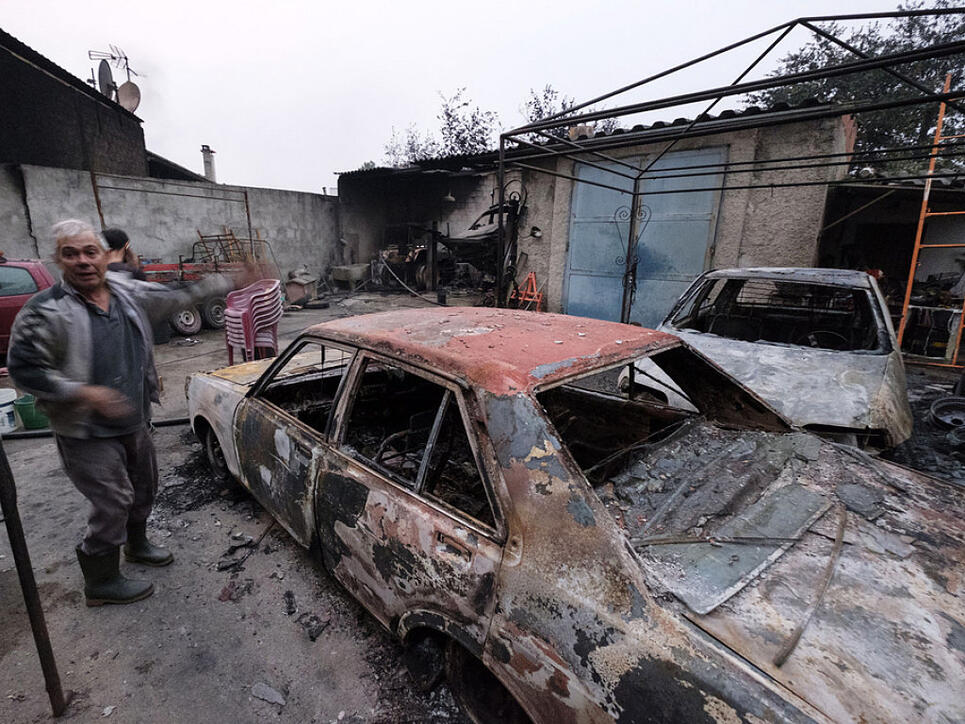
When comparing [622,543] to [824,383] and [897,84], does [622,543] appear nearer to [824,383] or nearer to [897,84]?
[824,383]

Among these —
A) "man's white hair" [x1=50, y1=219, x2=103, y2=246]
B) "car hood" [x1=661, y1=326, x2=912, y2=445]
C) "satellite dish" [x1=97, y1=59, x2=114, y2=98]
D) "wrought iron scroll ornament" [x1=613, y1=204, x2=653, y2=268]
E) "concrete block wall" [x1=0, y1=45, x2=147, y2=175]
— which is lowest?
"car hood" [x1=661, y1=326, x2=912, y2=445]

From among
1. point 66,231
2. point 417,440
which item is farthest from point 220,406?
point 417,440

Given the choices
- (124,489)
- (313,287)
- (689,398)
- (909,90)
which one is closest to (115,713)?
(124,489)

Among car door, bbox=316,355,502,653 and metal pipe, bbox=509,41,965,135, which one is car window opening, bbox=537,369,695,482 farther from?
metal pipe, bbox=509,41,965,135

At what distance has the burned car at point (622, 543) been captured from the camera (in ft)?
3.45

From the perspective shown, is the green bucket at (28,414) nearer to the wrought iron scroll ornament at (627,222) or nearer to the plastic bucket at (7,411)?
the plastic bucket at (7,411)

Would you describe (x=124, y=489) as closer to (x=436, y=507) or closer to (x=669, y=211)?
(x=436, y=507)

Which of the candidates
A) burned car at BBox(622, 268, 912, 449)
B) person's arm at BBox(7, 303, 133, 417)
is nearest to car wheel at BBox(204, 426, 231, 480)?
person's arm at BBox(7, 303, 133, 417)

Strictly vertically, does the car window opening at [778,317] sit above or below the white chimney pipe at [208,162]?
below

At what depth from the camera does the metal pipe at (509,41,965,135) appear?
7.41 feet

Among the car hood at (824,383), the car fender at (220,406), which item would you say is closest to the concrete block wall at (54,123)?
the car fender at (220,406)

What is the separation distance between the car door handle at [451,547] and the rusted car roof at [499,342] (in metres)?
0.50

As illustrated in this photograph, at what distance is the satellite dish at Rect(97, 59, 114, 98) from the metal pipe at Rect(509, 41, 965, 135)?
17083 mm

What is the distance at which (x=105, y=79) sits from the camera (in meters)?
14.2
